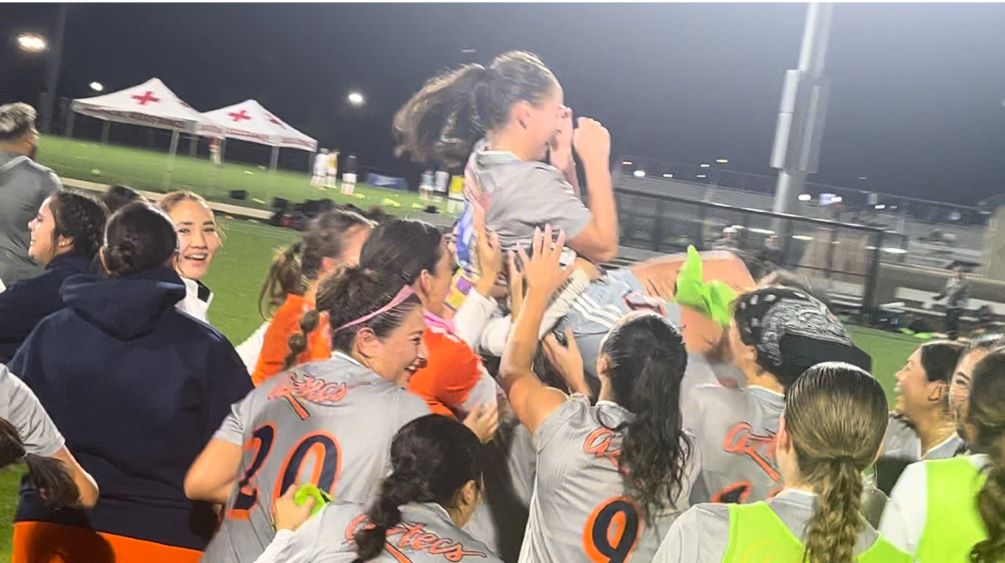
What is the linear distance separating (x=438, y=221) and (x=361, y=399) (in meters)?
0.41

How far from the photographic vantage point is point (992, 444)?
7.00ft

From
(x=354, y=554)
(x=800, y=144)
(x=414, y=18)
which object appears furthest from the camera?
(x=414, y=18)

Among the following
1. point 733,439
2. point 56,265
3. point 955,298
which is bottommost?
point 733,439

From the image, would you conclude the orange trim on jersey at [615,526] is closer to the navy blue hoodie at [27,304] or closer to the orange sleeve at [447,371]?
the orange sleeve at [447,371]

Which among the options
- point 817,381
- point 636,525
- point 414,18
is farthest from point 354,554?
point 414,18

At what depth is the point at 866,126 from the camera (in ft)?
7.32

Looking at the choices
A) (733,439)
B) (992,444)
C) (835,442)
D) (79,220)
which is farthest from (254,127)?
(992,444)

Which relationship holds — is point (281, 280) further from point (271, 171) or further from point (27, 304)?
point (27, 304)

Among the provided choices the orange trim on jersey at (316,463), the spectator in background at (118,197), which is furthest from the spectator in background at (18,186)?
the orange trim on jersey at (316,463)

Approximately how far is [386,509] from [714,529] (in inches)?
25.3

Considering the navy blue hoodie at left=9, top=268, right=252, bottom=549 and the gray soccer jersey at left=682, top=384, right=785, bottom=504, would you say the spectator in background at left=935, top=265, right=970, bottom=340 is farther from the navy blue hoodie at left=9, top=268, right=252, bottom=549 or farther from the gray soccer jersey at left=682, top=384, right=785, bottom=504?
the navy blue hoodie at left=9, top=268, right=252, bottom=549

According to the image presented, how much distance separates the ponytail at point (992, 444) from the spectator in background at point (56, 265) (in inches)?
76.1

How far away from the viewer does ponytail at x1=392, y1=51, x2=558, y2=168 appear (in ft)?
7.24

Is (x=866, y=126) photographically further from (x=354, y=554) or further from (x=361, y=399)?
(x=354, y=554)
